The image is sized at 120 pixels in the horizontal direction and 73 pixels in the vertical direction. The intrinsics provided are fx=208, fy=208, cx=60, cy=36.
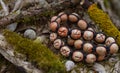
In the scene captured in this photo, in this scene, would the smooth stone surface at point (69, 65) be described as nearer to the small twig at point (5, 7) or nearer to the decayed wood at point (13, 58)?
the decayed wood at point (13, 58)

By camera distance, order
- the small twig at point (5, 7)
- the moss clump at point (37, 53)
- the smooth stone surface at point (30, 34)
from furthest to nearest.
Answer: the small twig at point (5, 7) < the smooth stone surface at point (30, 34) < the moss clump at point (37, 53)

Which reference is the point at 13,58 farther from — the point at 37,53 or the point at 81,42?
the point at 81,42

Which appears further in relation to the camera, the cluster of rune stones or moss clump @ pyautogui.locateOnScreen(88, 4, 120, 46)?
moss clump @ pyautogui.locateOnScreen(88, 4, 120, 46)

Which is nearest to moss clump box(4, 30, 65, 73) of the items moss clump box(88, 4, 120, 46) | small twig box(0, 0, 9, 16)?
small twig box(0, 0, 9, 16)

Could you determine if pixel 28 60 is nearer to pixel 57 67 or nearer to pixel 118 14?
pixel 57 67

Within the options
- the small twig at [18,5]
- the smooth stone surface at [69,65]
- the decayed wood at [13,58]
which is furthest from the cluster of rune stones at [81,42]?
the small twig at [18,5]

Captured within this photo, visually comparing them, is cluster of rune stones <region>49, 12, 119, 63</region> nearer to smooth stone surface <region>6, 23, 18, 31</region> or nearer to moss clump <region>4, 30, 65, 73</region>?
moss clump <region>4, 30, 65, 73</region>

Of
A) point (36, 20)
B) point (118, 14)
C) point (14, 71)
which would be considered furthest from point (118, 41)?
point (118, 14)
